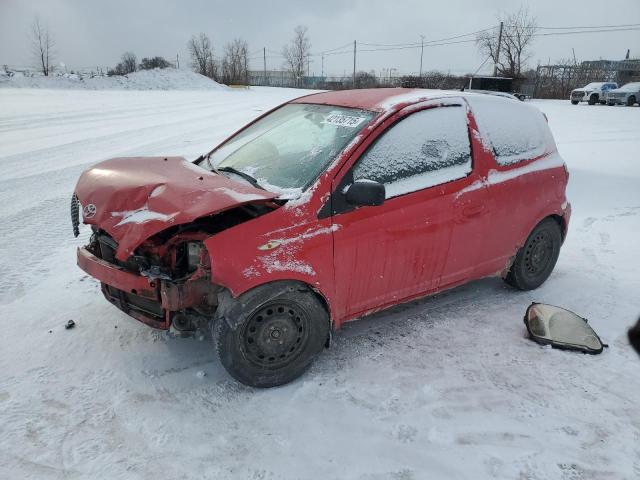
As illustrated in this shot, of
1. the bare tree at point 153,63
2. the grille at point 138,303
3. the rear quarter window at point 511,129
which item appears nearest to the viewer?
the grille at point 138,303

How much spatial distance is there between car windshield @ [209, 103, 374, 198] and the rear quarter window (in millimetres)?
1086

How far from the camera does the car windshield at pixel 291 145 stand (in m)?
3.07

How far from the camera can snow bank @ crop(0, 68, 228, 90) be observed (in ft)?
114

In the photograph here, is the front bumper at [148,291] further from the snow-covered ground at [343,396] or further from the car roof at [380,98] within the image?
the car roof at [380,98]

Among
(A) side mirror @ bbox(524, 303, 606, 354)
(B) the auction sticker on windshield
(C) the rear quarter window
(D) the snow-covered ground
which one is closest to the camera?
(D) the snow-covered ground

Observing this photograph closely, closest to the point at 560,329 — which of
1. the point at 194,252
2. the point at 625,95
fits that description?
the point at 194,252

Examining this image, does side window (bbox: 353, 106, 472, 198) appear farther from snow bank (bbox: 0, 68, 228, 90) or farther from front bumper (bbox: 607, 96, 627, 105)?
snow bank (bbox: 0, 68, 228, 90)

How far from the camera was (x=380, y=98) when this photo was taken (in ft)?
11.3

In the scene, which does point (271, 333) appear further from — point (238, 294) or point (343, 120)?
point (343, 120)

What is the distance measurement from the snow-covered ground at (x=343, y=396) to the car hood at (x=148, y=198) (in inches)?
37.7

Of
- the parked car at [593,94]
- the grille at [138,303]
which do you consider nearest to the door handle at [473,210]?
the grille at [138,303]

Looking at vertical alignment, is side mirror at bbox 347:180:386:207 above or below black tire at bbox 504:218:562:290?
above

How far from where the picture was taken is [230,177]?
11.3 feet

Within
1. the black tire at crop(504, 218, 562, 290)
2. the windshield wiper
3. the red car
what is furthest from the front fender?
the black tire at crop(504, 218, 562, 290)
